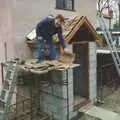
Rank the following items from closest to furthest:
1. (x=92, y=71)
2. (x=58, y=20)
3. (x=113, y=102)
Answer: (x=58, y=20), (x=92, y=71), (x=113, y=102)

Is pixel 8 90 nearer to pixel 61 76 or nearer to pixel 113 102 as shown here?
pixel 61 76

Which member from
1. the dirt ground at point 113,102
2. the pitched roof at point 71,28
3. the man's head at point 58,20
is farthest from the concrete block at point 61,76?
the dirt ground at point 113,102

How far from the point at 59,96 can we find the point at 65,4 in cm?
392

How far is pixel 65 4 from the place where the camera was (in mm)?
10211

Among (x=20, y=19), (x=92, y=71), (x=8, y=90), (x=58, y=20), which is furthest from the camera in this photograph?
(x=92, y=71)

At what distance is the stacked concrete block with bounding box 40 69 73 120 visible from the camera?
8203 millimetres

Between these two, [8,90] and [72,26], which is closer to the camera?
[8,90]

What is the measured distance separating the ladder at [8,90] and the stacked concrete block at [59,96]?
6.35 ft

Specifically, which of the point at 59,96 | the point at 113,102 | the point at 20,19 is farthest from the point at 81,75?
the point at 20,19

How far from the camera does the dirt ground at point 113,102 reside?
32.4 ft

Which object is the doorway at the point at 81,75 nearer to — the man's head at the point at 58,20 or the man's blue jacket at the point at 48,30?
the man's blue jacket at the point at 48,30

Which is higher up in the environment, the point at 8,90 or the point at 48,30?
the point at 48,30

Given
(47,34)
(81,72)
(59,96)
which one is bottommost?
(59,96)

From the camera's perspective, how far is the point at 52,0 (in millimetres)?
9352
